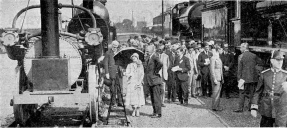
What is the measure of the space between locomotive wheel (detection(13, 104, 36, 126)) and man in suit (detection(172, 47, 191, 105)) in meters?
4.04

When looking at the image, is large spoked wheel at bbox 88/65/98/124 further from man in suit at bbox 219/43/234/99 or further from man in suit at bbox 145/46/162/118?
man in suit at bbox 219/43/234/99

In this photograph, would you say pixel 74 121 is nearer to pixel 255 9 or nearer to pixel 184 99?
pixel 184 99

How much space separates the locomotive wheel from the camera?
22.4 feet

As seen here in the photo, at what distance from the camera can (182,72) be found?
32.8ft

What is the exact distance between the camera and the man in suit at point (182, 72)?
996cm

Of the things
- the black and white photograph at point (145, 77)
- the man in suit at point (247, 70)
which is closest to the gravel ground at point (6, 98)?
the black and white photograph at point (145, 77)

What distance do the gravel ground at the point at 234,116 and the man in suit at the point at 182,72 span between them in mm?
682

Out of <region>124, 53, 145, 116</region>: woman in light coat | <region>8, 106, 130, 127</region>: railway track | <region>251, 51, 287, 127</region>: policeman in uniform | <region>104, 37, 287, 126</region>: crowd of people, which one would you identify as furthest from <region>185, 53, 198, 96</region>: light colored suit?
<region>251, 51, 287, 127</region>: policeman in uniform

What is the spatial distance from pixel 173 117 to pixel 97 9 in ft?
32.3

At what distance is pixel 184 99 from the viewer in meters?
9.91

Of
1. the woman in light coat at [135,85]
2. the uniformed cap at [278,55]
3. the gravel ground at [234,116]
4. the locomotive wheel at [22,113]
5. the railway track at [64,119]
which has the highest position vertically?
the uniformed cap at [278,55]

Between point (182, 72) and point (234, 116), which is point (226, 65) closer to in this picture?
point (182, 72)

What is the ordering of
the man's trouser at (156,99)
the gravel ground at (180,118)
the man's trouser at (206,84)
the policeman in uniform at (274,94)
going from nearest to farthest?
the policeman in uniform at (274,94), the gravel ground at (180,118), the man's trouser at (156,99), the man's trouser at (206,84)

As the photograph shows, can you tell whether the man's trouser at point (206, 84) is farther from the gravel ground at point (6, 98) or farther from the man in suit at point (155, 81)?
the gravel ground at point (6, 98)
